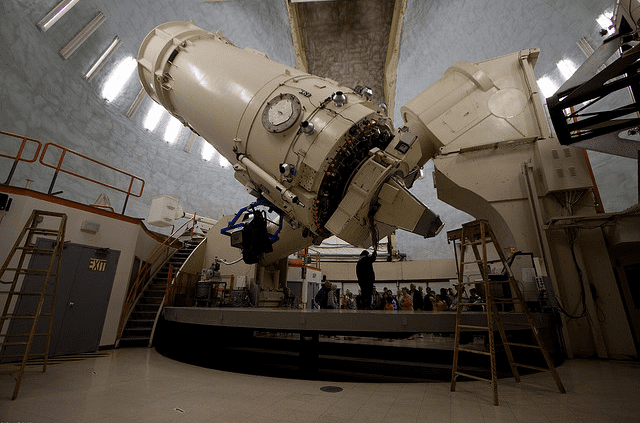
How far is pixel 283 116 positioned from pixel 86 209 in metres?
4.46

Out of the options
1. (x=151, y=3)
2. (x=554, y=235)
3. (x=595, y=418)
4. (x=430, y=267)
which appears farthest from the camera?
(x=430, y=267)

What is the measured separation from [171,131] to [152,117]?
3.52 ft

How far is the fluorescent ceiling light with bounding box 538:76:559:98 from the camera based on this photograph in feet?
31.6

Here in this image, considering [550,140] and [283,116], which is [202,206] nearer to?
[283,116]

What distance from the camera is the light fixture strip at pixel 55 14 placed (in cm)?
834

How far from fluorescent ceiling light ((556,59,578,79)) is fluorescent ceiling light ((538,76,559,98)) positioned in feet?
1.38

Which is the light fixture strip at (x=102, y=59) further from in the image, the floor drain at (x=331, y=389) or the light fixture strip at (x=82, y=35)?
the floor drain at (x=331, y=389)

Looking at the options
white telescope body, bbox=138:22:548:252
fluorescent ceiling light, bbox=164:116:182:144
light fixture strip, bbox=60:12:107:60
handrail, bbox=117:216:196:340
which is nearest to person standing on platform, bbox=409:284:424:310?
white telescope body, bbox=138:22:548:252

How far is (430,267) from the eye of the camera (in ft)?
→ 42.7

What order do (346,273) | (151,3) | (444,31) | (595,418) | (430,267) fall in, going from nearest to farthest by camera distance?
(595,418) < (151,3) < (444,31) < (430,267) < (346,273)

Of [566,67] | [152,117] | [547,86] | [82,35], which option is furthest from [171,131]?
[566,67]

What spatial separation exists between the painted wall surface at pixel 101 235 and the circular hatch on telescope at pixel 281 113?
13.7ft

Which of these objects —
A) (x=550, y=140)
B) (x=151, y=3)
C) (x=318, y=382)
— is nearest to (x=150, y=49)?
(x=318, y=382)

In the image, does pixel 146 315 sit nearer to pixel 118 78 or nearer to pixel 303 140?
pixel 303 140
